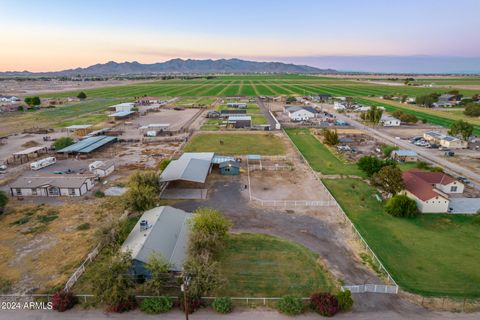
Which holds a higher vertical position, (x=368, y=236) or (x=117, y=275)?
(x=117, y=275)

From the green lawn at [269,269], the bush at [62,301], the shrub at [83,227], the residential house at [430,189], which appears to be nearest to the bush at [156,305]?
the green lawn at [269,269]

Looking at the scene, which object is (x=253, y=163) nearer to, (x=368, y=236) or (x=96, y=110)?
(x=368, y=236)

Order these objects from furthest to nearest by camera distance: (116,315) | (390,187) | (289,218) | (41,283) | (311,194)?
(311,194)
(390,187)
(289,218)
(41,283)
(116,315)

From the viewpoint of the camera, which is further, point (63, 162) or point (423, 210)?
point (63, 162)

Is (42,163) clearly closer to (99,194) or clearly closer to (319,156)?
(99,194)

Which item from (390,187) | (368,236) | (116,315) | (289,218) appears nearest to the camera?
(116,315)

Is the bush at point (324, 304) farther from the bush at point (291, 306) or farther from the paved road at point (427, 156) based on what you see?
the paved road at point (427, 156)

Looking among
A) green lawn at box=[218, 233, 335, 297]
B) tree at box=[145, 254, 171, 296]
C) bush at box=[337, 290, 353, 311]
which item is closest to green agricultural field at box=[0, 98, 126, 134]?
green lawn at box=[218, 233, 335, 297]

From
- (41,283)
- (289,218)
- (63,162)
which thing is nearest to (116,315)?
(41,283)
